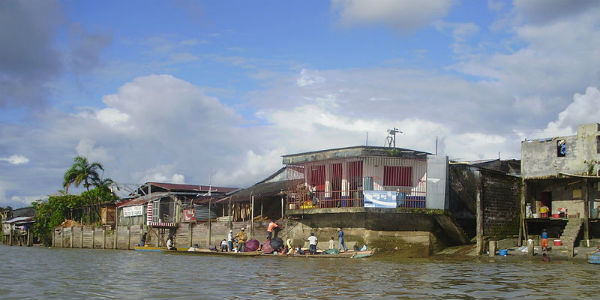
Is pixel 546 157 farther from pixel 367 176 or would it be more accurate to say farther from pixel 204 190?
pixel 204 190

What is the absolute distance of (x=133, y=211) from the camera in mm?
45000

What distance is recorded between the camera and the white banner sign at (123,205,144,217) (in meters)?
43.9

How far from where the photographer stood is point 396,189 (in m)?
28.7

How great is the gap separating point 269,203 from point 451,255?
1331 centimetres

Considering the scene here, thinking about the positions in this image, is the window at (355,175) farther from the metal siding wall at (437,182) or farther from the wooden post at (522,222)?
the wooden post at (522,222)

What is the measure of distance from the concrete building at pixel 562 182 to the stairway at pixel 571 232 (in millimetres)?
44

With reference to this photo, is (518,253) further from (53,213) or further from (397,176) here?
(53,213)

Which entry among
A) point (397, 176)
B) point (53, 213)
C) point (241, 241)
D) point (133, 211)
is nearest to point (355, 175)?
point (397, 176)

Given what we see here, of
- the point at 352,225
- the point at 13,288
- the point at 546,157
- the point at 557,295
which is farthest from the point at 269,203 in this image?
the point at 557,295

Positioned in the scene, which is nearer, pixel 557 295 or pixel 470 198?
pixel 557 295

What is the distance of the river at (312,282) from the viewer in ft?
44.5

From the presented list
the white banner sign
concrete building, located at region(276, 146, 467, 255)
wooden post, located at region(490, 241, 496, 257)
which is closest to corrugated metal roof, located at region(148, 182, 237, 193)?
the white banner sign

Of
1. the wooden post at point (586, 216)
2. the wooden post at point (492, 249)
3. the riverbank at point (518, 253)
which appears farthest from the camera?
the wooden post at point (586, 216)

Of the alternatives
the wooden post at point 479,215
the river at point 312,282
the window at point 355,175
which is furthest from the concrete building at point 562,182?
the window at point 355,175
